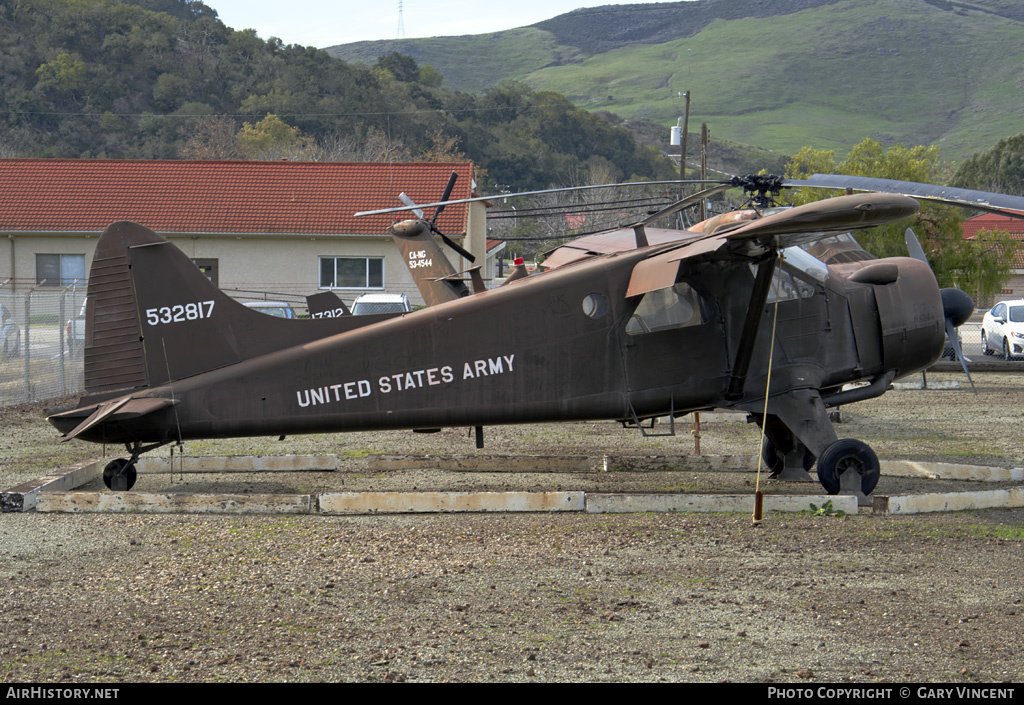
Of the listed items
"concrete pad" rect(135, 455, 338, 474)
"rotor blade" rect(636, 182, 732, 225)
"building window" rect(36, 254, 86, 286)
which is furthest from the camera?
"building window" rect(36, 254, 86, 286)

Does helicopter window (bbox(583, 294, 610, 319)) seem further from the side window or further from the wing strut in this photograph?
the side window

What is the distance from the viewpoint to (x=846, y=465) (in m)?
9.95

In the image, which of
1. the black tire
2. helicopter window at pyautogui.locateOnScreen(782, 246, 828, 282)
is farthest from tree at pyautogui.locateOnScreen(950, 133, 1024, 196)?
helicopter window at pyautogui.locateOnScreen(782, 246, 828, 282)

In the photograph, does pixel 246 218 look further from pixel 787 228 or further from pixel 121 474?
pixel 787 228

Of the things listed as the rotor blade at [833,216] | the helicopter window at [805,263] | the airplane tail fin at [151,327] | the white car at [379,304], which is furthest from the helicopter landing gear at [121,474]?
the white car at [379,304]

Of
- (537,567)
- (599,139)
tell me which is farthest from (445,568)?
(599,139)

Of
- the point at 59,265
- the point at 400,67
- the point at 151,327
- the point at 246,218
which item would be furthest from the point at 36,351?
the point at 400,67

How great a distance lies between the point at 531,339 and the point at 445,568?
325 cm

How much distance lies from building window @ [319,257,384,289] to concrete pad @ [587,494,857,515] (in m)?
29.8

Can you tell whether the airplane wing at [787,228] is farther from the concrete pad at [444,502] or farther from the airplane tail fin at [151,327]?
the airplane tail fin at [151,327]

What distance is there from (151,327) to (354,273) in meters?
28.9

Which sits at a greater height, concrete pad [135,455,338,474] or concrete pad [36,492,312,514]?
concrete pad [36,492,312,514]

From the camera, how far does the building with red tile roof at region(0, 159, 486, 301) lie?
38594 millimetres

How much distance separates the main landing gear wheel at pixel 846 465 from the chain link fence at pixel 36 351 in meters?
16.1
